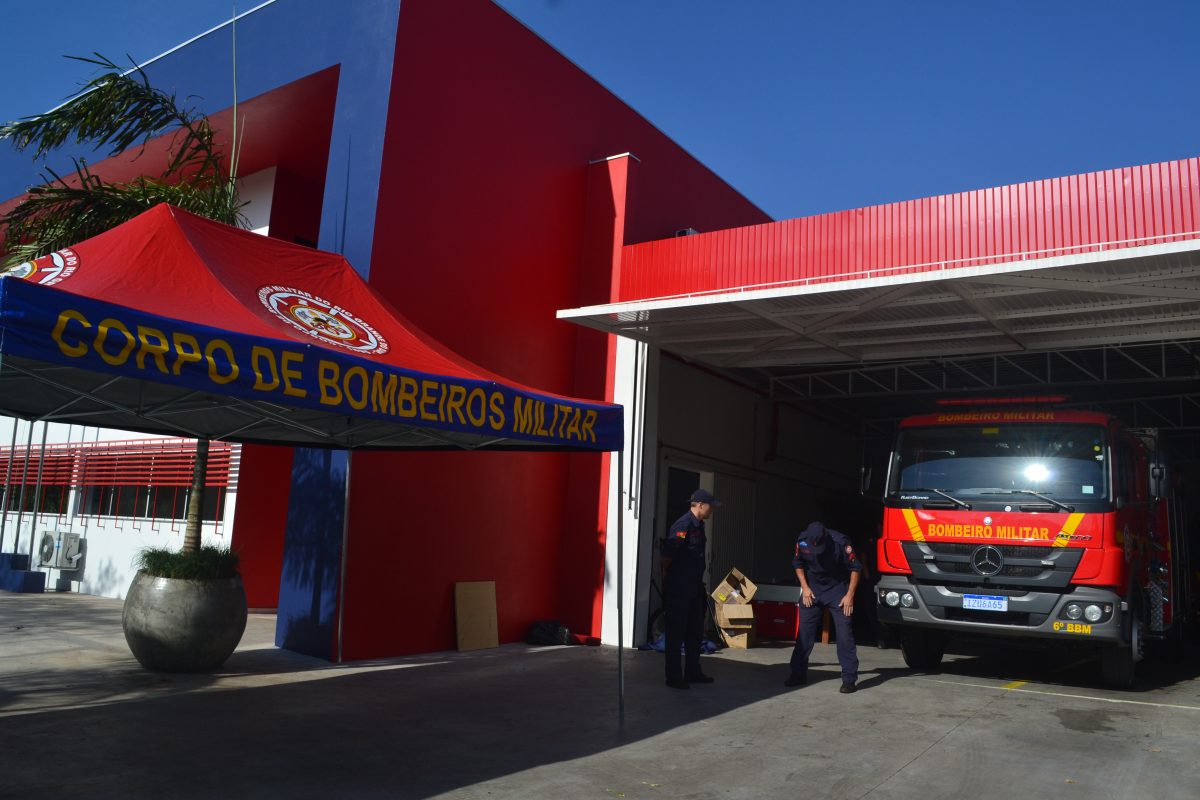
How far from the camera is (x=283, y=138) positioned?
12.5m

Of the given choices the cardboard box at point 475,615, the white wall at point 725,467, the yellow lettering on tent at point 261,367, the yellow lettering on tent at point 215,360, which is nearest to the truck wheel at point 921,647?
the white wall at point 725,467

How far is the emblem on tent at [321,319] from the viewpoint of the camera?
6371mm

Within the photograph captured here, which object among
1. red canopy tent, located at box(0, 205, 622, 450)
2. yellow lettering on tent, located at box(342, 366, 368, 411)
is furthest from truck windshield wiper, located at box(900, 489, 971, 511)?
yellow lettering on tent, located at box(342, 366, 368, 411)

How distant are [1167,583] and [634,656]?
6.38 metres

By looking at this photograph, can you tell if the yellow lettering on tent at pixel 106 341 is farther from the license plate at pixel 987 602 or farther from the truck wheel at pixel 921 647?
the truck wheel at pixel 921 647

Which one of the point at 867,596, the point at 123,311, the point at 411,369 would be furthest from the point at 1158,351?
the point at 123,311

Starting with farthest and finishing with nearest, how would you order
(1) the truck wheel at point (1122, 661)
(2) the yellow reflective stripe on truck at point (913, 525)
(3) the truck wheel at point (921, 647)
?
1. (3) the truck wheel at point (921, 647)
2. (2) the yellow reflective stripe on truck at point (913, 525)
3. (1) the truck wheel at point (1122, 661)

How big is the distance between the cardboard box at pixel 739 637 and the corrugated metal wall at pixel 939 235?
469 cm

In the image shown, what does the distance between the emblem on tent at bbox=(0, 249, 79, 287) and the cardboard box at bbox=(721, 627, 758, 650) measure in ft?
29.6

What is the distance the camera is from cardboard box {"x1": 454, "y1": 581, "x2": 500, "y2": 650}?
10234 mm

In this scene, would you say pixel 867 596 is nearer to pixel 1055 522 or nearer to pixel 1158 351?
pixel 1055 522

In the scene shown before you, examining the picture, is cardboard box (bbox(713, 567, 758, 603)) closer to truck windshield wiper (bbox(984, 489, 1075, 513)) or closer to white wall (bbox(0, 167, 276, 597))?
truck windshield wiper (bbox(984, 489, 1075, 513))

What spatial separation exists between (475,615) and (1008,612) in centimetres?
577

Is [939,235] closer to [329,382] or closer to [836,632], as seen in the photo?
[836,632]
